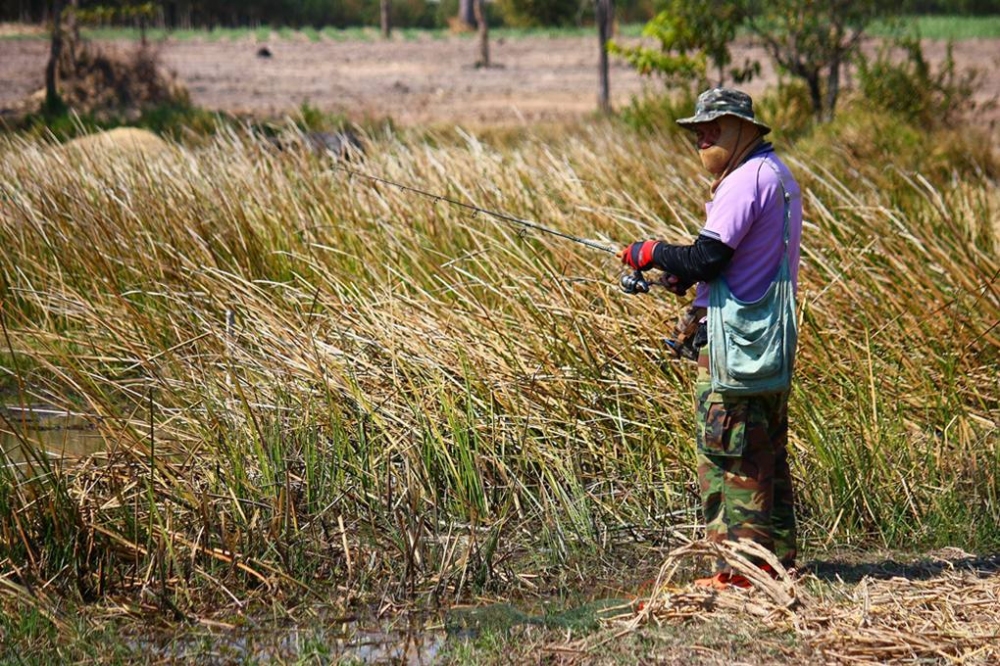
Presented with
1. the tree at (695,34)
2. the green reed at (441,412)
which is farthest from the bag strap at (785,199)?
the tree at (695,34)

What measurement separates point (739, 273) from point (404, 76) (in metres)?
31.8

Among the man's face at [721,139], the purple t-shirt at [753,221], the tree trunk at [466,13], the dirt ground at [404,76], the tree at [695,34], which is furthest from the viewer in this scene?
the tree trunk at [466,13]

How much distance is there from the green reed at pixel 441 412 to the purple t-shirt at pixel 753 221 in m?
1.10

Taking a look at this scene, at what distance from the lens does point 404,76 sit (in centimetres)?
3491

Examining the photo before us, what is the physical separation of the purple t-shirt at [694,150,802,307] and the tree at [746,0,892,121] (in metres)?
11.5

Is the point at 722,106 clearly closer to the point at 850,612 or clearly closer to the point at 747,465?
the point at 747,465

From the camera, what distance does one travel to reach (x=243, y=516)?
439 centimetres

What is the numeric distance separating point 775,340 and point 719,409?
0.28 meters

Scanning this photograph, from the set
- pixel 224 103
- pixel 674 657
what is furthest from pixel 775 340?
pixel 224 103

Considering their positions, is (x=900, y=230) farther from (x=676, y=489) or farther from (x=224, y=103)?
(x=224, y=103)

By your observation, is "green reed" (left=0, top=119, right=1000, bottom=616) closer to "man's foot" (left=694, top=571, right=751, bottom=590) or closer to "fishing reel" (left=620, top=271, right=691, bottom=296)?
"man's foot" (left=694, top=571, right=751, bottom=590)

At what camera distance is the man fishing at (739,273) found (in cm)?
393

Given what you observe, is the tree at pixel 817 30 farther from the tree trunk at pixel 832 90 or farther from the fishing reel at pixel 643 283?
the fishing reel at pixel 643 283

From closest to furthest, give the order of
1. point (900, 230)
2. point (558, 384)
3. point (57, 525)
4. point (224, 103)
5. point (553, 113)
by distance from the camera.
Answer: point (57, 525) → point (558, 384) → point (900, 230) → point (553, 113) → point (224, 103)
